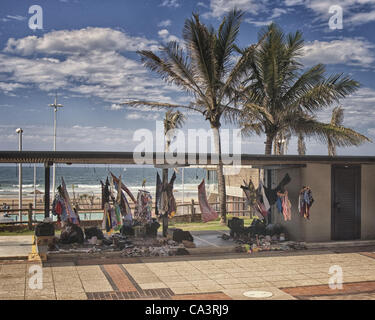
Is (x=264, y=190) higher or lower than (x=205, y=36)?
lower

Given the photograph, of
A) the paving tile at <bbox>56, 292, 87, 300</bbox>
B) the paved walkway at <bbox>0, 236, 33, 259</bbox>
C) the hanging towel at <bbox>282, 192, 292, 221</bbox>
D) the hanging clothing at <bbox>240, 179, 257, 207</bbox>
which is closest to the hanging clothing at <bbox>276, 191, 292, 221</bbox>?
the hanging towel at <bbox>282, 192, 292, 221</bbox>

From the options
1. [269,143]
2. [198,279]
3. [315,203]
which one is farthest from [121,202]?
[269,143]

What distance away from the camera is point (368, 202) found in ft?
52.3

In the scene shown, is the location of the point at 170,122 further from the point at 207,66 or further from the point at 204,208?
the point at 204,208

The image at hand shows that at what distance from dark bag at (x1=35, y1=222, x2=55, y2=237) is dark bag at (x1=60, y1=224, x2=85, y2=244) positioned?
43cm

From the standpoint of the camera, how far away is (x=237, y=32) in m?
19.8

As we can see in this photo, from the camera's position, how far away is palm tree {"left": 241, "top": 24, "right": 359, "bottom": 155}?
2009 cm

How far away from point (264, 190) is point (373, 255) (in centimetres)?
382

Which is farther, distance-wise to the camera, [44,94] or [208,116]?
[44,94]

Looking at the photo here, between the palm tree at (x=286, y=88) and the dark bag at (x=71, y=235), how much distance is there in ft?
32.2

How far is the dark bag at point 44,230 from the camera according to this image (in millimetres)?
12922

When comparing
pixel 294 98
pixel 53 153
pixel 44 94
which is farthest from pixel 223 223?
pixel 44 94
